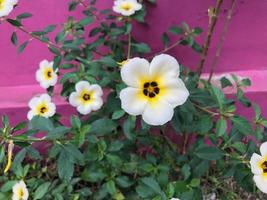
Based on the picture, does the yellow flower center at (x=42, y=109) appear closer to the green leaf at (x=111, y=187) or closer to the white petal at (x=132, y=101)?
the green leaf at (x=111, y=187)

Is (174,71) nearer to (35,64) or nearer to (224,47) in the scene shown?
(224,47)

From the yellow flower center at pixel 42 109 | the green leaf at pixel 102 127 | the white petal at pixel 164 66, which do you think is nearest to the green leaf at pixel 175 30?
the green leaf at pixel 102 127

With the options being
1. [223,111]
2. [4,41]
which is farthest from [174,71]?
[4,41]

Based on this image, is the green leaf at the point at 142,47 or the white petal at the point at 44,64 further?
the white petal at the point at 44,64

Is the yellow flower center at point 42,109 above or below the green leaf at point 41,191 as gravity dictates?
above

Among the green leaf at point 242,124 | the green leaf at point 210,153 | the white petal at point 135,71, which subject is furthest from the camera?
the green leaf at point 210,153

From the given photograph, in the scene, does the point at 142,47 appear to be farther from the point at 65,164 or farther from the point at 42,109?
the point at 65,164
